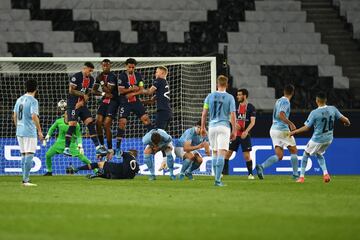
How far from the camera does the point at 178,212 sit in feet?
35.3

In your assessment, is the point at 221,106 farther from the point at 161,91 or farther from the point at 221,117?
the point at 161,91

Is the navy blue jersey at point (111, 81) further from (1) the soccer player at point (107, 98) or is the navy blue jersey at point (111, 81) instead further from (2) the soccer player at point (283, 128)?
(2) the soccer player at point (283, 128)

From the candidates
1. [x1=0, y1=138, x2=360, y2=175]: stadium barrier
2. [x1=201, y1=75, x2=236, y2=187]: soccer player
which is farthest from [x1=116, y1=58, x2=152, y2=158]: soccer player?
[x1=201, y1=75, x2=236, y2=187]: soccer player

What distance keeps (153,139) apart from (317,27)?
13.0m

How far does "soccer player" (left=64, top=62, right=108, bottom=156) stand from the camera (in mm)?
19906

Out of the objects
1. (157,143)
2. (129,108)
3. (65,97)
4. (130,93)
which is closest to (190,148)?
(157,143)

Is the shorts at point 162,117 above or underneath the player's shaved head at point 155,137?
above

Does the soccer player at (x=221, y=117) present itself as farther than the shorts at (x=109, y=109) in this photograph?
No

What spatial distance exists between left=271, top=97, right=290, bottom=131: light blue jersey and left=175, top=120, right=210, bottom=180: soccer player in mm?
1537

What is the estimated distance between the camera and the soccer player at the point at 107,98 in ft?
65.4

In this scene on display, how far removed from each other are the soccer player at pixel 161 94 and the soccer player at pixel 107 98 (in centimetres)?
108

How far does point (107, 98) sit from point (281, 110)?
3.98 meters

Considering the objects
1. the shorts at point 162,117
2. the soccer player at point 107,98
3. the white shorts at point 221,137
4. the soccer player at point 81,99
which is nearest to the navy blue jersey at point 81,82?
the soccer player at point 81,99

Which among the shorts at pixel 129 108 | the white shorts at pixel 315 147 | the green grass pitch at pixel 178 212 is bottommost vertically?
the green grass pitch at pixel 178 212
